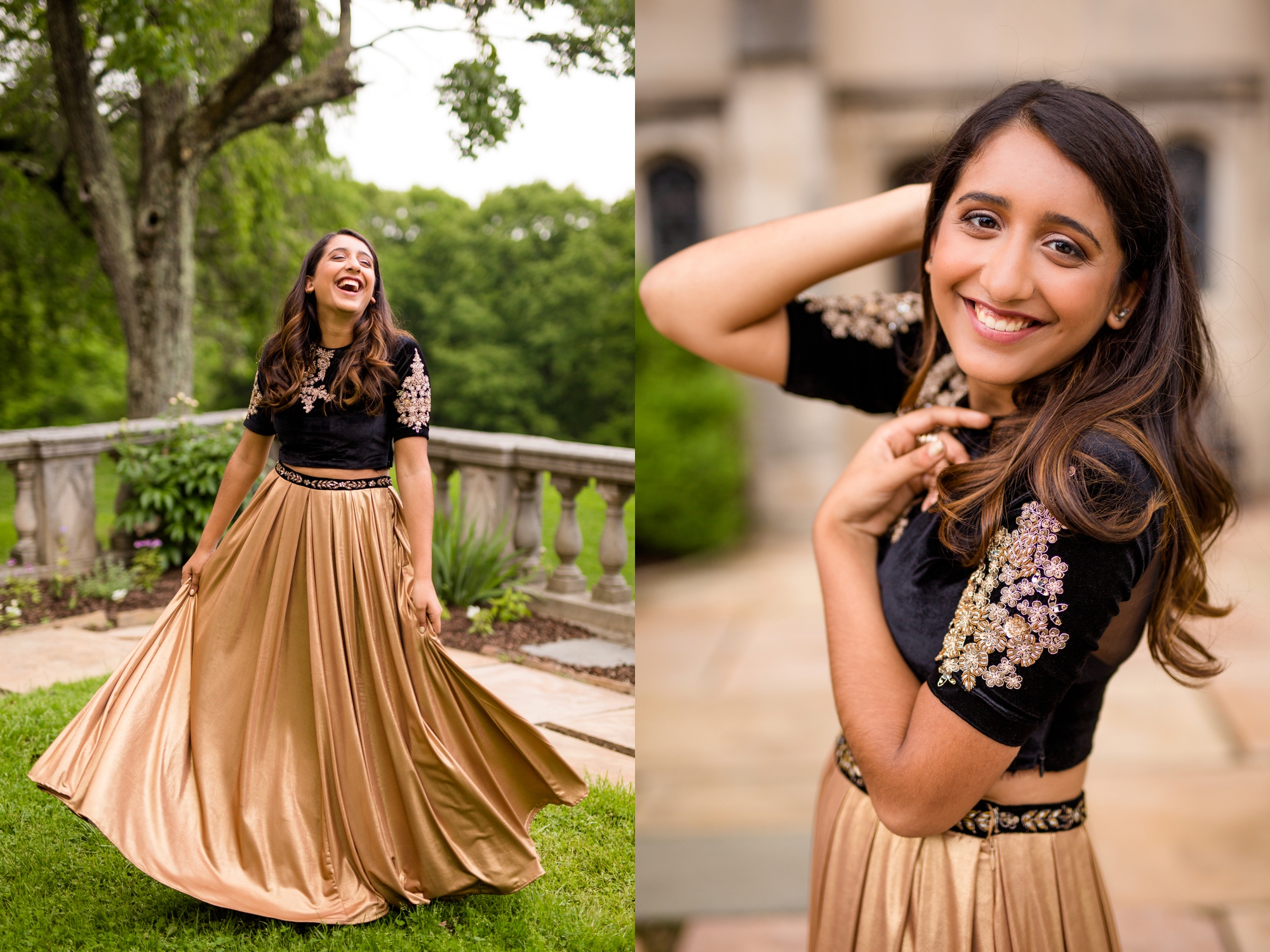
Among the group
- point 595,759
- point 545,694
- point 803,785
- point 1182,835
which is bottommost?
point 803,785

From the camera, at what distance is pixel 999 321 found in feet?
4.65

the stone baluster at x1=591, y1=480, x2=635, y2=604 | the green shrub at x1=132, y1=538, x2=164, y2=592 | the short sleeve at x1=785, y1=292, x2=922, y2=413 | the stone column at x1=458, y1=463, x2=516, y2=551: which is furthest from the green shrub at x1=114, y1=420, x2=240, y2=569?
the short sleeve at x1=785, y1=292, x2=922, y2=413

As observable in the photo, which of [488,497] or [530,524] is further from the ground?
[488,497]

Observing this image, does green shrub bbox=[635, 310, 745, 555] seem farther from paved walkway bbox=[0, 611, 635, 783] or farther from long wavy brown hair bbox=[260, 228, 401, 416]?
long wavy brown hair bbox=[260, 228, 401, 416]

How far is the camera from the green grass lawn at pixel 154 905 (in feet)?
7.45

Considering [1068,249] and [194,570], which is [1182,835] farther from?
[194,570]

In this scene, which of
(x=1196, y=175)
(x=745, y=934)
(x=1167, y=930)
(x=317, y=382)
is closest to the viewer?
(x=317, y=382)

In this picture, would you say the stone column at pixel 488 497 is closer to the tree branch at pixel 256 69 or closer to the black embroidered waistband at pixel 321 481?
the black embroidered waistband at pixel 321 481

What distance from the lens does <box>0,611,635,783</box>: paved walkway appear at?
97.9 inches

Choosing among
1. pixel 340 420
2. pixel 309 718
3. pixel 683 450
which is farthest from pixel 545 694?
pixel 683 450

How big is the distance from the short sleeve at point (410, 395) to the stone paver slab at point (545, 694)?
72 cm

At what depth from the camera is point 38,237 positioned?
264 centimetres

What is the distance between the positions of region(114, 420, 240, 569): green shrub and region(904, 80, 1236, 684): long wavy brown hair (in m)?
1.77

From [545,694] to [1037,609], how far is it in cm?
180
